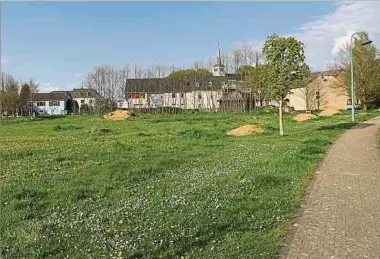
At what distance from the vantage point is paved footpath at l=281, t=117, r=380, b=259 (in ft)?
18.4

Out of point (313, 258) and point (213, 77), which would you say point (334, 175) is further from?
point (213, 77)

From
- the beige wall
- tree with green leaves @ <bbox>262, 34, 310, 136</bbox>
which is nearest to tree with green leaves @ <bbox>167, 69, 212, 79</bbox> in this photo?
the beige wall

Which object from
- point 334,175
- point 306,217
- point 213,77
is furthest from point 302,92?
point 306,217

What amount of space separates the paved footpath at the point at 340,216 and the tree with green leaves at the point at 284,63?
414 inches

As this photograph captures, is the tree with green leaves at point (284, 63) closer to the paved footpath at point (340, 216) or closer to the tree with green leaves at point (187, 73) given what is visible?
the paved footpath at point (340, 216)

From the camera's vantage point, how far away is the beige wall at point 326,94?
65500 mm

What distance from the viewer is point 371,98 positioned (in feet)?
201

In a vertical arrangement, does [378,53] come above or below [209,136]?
above

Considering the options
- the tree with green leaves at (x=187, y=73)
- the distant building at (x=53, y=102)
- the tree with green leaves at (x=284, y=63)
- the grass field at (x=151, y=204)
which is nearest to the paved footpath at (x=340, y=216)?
the grass field at (x=151, y=204)

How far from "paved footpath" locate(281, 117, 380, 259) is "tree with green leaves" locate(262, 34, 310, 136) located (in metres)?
10.5

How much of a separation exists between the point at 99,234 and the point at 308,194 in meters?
4.58

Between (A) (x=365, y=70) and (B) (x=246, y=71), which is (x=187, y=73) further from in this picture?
(A) (x=365, y=70)

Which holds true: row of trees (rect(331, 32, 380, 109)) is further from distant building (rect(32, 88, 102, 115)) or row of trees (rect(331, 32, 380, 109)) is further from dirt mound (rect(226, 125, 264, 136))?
distant building (rect(32, 88, 102, 115))

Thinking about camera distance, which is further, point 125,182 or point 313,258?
point 125,182
